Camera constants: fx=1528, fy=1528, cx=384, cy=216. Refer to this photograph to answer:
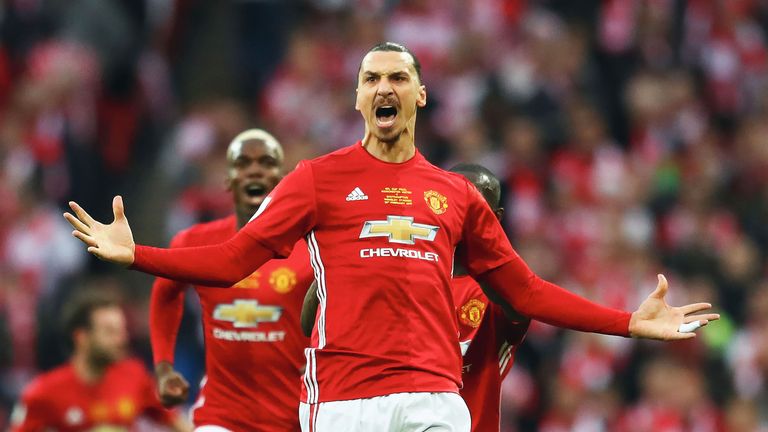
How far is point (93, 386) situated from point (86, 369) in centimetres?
12

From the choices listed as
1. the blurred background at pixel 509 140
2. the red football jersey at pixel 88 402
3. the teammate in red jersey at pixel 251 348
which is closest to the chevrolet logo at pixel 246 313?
the teammate in red jersey at pixel 251 348

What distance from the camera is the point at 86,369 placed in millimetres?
9164

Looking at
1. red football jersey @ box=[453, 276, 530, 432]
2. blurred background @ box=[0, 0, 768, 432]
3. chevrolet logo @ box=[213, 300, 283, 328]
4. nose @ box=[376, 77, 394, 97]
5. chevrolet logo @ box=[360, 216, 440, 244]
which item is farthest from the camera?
blurred background @ box=[0, 0, 768, 432]

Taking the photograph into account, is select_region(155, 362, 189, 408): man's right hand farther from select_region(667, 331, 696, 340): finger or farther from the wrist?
select_region(667, 331, 696, 340): finger

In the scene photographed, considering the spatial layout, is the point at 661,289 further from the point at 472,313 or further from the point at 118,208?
the point at 118,208

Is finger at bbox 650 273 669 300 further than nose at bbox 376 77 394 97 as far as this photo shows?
Yes

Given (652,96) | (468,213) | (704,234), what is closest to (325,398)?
(468,213)

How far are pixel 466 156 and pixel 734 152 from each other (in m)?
3.16

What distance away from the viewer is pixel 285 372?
727 cm

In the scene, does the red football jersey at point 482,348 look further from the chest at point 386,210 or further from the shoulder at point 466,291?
the chest at point 386,210

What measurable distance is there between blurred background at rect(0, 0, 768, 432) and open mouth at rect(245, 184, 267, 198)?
4336 mm

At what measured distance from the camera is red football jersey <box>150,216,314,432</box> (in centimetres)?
721

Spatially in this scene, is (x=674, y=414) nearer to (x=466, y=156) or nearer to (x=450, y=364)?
(x=466, y=156)

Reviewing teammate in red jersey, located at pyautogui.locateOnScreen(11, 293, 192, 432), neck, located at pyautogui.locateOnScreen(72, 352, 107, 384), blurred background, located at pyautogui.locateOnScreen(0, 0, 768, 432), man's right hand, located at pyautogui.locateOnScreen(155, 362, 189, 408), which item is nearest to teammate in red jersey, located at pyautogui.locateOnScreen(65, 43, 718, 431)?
man's right hand, located at pyautogui.locateOnScreen(155, 362, 189, 408)
